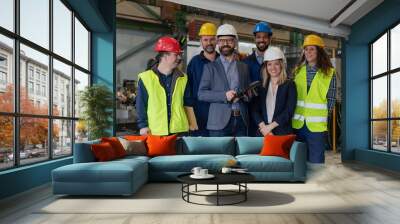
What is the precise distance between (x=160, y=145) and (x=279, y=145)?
1866 millimetres

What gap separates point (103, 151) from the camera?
5590 mm

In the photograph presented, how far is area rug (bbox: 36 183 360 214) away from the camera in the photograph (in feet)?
13.6

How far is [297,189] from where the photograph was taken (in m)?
5.41

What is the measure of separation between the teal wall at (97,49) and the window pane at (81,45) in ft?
0.49

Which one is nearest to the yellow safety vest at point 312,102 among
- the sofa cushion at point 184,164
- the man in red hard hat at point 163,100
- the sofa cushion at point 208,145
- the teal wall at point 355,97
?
the sofa cushion at point 208,145

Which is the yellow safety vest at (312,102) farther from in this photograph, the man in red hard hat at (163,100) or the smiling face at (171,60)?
the smiling face at (171,60)

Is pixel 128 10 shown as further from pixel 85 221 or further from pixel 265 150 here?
pixel 85 221

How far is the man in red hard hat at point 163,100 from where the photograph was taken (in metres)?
6.84

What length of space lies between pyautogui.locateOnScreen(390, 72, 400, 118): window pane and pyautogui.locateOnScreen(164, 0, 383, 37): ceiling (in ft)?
5.02

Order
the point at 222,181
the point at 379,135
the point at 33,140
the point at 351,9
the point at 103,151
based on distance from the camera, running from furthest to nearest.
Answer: the point at 379,135
the point at 351,9
the point at 33,140
the point at 103,151
the point at 222,181

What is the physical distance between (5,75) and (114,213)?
7.54ft

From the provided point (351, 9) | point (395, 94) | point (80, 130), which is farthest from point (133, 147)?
point (395, 94)

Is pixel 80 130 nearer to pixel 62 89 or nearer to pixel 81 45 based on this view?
pixel 62 89

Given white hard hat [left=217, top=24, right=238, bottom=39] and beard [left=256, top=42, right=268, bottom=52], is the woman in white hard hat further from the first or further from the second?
white hard hat [left=217, top=24, right=238, bottom=39]
